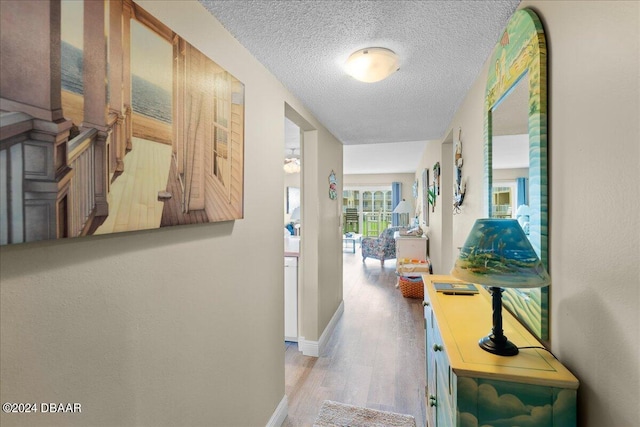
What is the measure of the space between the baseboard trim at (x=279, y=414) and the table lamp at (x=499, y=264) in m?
1.46

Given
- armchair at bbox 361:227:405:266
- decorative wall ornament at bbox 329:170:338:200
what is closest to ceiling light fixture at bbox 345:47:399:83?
decorative wall ornament at bbox 329:170:338:200

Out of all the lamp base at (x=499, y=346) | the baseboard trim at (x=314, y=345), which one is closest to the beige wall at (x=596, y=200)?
the lamp base at (x=499, y=346)

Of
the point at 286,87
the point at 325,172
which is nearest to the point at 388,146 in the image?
the point at 325,172

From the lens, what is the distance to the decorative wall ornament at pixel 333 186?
11.2 feet

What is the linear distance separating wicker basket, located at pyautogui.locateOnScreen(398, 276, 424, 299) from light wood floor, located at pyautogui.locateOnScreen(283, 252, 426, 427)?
6.5 inches

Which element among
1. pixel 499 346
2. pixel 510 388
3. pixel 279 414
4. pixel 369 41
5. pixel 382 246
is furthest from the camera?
pixel 382 246

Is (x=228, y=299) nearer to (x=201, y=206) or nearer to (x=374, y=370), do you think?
(x=201, y=206)

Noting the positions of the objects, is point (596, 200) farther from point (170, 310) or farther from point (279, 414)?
point (279, 414)

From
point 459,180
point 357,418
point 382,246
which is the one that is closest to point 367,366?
point 357,418

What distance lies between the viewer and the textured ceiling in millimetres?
1257

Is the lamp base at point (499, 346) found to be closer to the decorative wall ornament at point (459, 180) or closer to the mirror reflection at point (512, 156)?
→ the mirror reflection at point (512, 156)

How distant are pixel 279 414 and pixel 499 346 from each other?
61.4 inches

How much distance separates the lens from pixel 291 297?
10.4 ft

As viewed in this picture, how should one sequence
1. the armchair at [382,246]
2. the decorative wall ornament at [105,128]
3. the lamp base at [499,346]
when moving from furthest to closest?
the armchair at [382,246] → the lamp base at [499,346] → the decorative wall ornament at [105,128]
